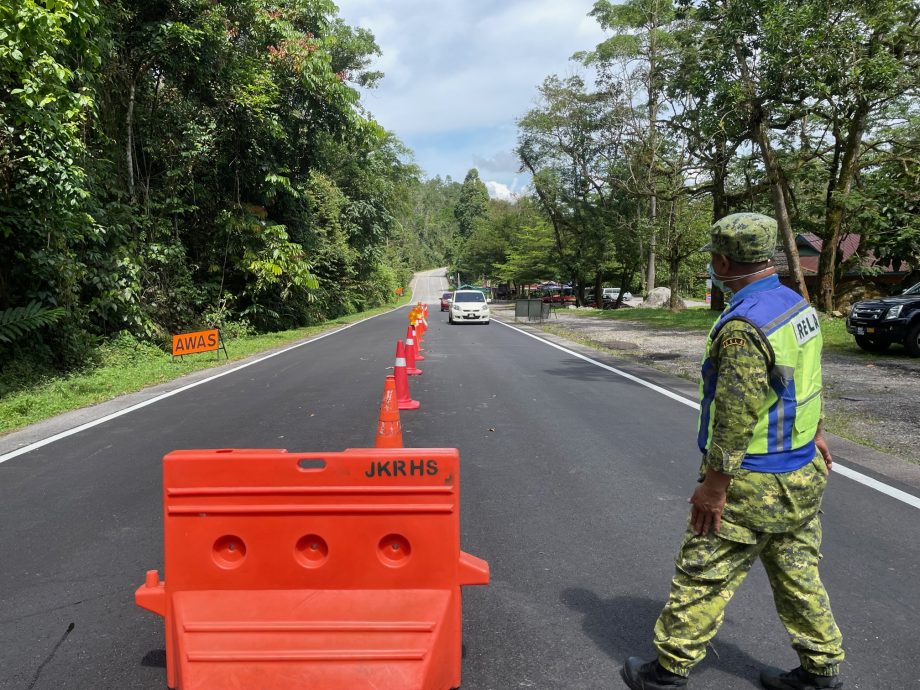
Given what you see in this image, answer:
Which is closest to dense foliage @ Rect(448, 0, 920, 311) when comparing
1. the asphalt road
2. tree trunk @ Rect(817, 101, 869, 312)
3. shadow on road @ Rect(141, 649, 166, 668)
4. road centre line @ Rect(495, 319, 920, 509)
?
tree trunk @ Rect(817, 101, 869, 312)

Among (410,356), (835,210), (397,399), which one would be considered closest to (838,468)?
(397,399)

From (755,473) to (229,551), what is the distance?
211 cm

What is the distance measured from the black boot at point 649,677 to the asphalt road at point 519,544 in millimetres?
105

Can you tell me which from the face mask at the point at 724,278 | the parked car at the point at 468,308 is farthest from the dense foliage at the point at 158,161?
the face mask at the point at 724,278

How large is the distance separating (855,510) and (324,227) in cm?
2839

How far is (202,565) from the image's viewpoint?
2613 mm

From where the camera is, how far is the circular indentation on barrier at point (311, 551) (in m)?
2.61

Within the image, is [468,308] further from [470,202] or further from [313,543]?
[470,202]

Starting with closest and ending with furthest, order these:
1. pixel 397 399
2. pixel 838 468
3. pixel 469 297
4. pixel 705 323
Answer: pixel 838 468 < pixel 397 399 < pixel 705 323 < pixel 469 297

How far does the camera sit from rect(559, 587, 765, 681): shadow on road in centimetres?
273

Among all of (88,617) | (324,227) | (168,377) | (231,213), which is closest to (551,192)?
(324,227)

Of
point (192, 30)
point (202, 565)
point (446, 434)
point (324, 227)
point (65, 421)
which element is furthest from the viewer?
point (324, 227)

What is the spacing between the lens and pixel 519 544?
3.91 metres

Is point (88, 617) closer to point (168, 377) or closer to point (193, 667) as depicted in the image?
point (193, 667)
